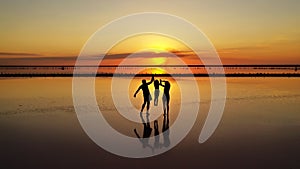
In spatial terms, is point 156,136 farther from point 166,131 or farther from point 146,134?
point 166,131

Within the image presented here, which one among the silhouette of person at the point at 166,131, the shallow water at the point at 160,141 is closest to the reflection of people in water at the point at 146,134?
the shallow water at the point at 160,141

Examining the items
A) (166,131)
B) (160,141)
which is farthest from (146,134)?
(160,141)

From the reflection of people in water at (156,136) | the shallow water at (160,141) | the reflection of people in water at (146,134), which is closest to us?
the shallow water at (160,141)

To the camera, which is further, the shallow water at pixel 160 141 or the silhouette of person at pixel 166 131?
the silhouette of person at pixel 166 131

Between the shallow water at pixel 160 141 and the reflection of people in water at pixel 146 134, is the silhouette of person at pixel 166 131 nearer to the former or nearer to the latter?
the shallow water at pixel 160 141

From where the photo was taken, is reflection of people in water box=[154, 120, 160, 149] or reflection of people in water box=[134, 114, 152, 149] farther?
reflection of people in water box=[134, 114, 152, 149]

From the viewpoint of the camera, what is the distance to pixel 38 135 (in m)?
13.5

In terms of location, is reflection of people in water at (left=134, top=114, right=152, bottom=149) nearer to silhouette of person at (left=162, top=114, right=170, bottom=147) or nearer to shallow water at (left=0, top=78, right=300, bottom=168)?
shallow water at (left=0, top=78, right=300, bottom=168)

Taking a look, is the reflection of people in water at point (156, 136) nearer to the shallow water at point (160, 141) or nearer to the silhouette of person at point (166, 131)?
the shallow water at point (160, 141)

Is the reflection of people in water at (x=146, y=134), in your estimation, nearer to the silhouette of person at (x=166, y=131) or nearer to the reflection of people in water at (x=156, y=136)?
the reflection of people in water at (x=156, y=136)

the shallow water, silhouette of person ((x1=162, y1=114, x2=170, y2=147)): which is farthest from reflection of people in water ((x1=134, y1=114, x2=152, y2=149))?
silhouette of person ((x1=162, y1=114, x2=170, y2=147))

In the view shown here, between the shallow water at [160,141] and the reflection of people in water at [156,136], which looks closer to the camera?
the shallow water at [160,141]

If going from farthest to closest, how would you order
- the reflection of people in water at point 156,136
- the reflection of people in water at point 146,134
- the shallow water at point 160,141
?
the reflection of people in water at point 146,134
the reflection of people in water at point 156,136
the shallow water at point 160,141

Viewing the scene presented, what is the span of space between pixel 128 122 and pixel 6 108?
28.6 ft
